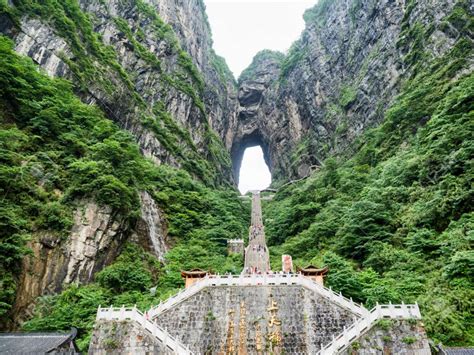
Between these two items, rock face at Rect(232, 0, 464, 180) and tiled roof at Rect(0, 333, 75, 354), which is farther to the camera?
rock face at Rect(232, 0, 464, 180)

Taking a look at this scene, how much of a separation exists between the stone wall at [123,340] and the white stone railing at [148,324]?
0.46 ft

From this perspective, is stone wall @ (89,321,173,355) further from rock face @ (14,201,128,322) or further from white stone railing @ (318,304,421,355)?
white stone railing @ (318,304,421,355)

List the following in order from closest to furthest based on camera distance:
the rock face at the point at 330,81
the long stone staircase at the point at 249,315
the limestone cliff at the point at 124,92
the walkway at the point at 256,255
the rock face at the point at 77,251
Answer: the long stone staircase at the point at 249,315 < the rock face at the point at 77,251 < the limestone cliff at the point at 124,92 < the walkway at the point at 256,255 < the rock face at the point at 330,81

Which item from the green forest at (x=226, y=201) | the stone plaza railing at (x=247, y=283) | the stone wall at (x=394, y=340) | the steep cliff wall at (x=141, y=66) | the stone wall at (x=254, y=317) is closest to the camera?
the stone wall at (x=394, y=340)

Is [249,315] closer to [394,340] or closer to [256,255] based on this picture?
[394,340]

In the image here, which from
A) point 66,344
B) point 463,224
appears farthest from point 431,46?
point 66,344

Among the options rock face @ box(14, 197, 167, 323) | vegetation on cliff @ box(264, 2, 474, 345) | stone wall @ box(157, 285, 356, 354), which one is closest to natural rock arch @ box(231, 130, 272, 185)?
vegetation on cliff @ box(264, 2, 474, 345)

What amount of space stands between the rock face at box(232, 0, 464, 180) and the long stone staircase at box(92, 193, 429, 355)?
30815mm

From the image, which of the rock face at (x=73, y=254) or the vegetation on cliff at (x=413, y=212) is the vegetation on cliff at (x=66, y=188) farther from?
the vegetation on cliff at (x=413, y=212)

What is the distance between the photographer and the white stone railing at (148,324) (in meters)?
12.4

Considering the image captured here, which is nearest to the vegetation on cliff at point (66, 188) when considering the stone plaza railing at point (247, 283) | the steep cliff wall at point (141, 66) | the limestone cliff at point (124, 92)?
the limestone cliff at point (124, 92)

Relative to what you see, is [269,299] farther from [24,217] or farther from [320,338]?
[24,217]

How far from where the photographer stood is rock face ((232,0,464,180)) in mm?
40656

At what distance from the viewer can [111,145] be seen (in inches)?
949
